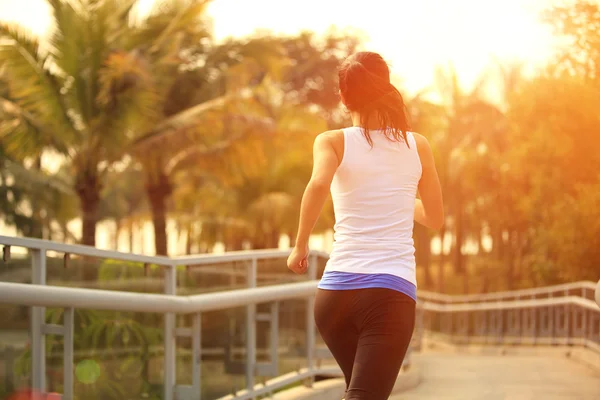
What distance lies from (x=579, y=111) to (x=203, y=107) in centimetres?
742

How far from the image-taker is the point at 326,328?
3.77 m

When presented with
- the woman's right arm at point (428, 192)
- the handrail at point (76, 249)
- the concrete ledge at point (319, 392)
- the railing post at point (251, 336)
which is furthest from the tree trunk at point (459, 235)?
the woman's right arm at point (428, 192)

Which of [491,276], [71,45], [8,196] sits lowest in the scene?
[491,276]

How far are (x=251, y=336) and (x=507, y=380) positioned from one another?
3.90 metres

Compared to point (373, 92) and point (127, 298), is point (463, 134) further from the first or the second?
point (373, 92)

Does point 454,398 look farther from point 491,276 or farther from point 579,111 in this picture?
point 491,276

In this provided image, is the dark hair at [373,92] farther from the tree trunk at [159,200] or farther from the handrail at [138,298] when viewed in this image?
the tree trunk at [159,200]

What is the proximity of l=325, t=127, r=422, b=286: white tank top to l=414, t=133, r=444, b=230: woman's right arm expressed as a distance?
0.40ft

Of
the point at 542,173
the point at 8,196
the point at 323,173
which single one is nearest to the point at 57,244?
the point at 323,173

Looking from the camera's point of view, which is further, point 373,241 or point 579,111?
point 579,111

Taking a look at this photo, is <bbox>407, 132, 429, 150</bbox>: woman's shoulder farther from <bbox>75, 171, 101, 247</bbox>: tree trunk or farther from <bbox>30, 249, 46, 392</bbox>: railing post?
<bbox>75, 171, 101, 247</bbox>: tree trunk

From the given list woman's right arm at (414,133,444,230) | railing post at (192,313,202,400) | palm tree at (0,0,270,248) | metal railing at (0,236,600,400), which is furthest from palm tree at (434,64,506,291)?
woman's right arm at (414,133,444,230)

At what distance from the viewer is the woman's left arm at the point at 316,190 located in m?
3.63

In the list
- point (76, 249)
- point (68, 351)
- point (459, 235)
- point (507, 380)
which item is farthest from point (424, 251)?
point (68, 351)
